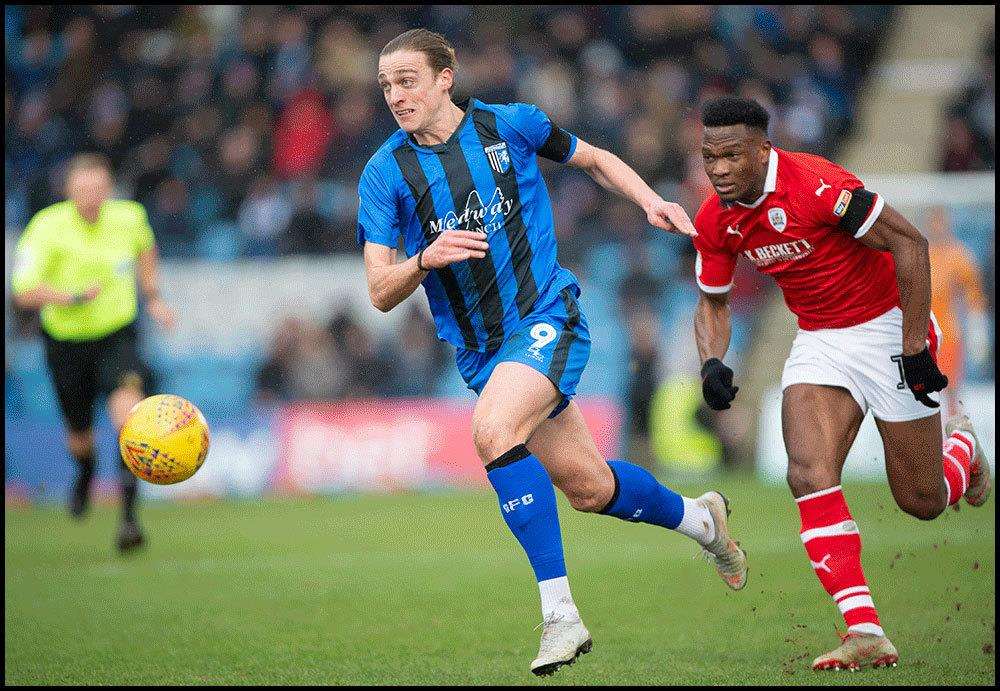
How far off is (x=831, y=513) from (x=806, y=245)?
4.02 feet

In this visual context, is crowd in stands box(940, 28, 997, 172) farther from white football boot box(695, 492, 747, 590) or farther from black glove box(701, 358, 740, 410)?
black glove box(701, 358, 740, 410)

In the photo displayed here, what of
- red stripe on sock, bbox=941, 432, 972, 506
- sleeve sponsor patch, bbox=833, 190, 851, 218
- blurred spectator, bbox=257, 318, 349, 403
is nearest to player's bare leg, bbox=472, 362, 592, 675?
sleeve sponsor patch, bbox=833, 190, 851, 218

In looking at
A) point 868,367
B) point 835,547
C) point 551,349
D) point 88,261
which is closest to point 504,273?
point 551,349

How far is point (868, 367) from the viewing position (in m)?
6.12

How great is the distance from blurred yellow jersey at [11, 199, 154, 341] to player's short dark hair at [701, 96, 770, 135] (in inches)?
227

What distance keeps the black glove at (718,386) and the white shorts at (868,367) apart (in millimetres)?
291

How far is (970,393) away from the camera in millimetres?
14164

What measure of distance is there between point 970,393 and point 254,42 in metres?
10.7

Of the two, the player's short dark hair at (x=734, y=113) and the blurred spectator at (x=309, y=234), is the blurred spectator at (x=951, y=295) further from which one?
the player's short dark hair at (x=734, y=113)

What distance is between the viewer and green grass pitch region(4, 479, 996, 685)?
584cm

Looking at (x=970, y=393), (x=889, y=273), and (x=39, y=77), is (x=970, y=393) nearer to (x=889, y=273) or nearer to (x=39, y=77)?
(x=889, y=273)

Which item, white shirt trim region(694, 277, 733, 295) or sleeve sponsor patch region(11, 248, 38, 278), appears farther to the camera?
sleeve sponsor patch region(11, 248, 38, 278)

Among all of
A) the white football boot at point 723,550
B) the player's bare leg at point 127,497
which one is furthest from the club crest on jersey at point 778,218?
the player's bare leg at point 127,497

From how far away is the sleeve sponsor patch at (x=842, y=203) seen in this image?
224 inches
